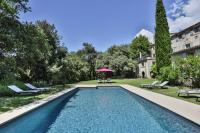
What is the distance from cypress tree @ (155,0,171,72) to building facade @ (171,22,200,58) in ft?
7.17

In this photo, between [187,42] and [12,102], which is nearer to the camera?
[12,102]

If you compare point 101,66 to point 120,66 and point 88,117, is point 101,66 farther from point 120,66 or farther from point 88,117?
point 88,117

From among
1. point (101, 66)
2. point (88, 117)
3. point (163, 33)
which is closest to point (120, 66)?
point (101, 66)

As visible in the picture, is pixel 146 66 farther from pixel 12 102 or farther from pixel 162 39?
pixel 12 102

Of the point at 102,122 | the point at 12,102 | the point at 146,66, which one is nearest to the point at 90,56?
the point at 146,66

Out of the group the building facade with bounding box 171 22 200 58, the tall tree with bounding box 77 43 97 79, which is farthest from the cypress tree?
the tall tree with bounding box 77 43 97 79

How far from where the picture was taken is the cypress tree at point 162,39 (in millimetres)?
33375

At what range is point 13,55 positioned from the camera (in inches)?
739

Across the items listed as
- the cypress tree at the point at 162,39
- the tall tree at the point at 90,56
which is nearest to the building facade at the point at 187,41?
the cypress tree at the point at 162,39

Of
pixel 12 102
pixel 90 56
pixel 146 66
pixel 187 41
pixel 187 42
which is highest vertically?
pixel 90 56

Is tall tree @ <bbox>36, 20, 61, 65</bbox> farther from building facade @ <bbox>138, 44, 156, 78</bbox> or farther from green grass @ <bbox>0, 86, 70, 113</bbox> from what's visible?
building facade @ <bbox>138, 44, 156, 78</bbox>

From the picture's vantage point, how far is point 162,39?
33719 millimetres

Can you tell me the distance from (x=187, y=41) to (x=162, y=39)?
6736 millimetres

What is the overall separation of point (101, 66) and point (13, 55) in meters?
39.5
